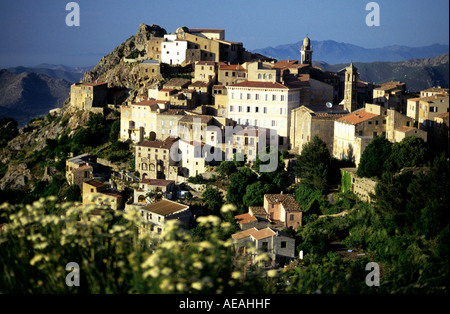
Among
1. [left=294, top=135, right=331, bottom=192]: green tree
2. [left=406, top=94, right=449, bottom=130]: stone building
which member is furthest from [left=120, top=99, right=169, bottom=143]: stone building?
[left=406, top=94, right=449, bottom=130]: stone building

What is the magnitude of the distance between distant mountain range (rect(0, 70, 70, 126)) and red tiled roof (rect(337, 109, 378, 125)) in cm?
8270

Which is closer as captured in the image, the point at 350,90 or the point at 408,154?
the point at 408,154

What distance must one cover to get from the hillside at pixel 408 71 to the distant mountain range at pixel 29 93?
5366 centimetres

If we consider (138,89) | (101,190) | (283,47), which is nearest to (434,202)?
(101,190)

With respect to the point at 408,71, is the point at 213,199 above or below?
below

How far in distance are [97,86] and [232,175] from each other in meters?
21.0

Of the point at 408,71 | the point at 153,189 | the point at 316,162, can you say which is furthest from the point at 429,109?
the point at 408,71

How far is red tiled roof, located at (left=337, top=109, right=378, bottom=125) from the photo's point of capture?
32469 mm

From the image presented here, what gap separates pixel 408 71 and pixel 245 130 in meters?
93.1

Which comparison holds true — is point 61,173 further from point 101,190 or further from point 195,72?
point 195,72

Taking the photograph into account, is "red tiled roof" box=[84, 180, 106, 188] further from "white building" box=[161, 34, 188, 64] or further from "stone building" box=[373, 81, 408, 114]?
"stone building" box=[373, 81, 408, 114]

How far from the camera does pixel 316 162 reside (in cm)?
3278

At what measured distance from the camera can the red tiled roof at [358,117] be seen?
3247 cm

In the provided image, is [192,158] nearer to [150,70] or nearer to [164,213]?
[164,213]
